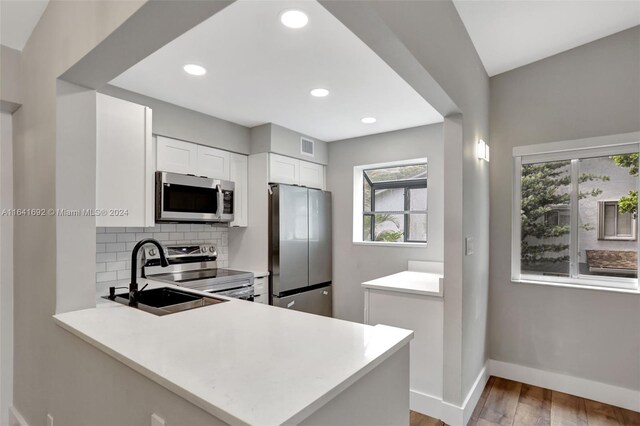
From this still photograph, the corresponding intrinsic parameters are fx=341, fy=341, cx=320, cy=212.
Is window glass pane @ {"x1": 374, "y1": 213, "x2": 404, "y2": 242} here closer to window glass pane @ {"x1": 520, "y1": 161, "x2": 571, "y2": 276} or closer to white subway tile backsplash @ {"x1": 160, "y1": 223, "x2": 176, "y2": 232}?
window glass pane @ {"x1": 520, "y1": 161, "x2": 571, "y2": 276}

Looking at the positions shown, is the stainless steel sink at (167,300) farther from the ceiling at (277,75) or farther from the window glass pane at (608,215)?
the window glass pane at (608,215)

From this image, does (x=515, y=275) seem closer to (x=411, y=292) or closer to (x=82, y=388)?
(x=411, y=292)

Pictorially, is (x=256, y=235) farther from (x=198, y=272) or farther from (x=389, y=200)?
(x=389, y=200)

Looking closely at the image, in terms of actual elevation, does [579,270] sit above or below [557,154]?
below

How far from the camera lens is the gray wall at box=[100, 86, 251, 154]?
9.62 feet

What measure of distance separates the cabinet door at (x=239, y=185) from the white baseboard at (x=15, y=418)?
85.0 inches

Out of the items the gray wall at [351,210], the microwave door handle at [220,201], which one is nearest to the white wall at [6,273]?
the microwave door handle at [220,201]

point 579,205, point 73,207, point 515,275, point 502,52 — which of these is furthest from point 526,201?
point 73,207

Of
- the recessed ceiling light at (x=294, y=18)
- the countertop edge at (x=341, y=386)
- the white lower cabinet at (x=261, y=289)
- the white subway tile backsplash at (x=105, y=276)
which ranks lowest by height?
the white lower cabinet at (x=261, y=289)

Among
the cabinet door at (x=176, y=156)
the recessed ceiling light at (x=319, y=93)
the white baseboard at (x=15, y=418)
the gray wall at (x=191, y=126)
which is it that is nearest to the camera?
the white baseboard at (x=15, y=418)

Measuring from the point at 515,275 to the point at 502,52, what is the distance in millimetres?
1861

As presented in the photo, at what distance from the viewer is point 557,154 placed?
9.27 ft

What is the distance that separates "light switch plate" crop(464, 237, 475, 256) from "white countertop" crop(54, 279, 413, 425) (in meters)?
1.11

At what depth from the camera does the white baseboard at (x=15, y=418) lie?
75.8 inches
